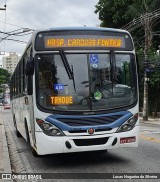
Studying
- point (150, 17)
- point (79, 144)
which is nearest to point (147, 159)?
point (79, 144)

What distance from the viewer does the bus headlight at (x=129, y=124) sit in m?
9.43

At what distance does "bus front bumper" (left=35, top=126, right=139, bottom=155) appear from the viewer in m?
9.05

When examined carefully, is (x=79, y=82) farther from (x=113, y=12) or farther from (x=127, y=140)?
(x=113, y=12)

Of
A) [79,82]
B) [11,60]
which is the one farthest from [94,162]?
[11,60]

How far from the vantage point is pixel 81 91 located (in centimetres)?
937

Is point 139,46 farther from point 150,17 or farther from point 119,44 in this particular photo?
point 119,44

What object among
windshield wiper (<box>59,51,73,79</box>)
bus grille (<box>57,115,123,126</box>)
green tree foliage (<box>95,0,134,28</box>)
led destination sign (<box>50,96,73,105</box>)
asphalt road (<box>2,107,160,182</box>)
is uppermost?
green tree foliage (<box>95,0,134,28</box>)

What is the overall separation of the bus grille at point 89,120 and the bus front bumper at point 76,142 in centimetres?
27

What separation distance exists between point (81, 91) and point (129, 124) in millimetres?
1336

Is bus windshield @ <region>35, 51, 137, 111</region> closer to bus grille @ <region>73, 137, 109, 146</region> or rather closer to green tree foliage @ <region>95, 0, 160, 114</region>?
bus grille @ <region>73, 137, 109, 146</region>

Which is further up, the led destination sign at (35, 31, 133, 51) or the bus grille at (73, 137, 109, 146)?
the led destination sign at (35, 31, 133, 51)

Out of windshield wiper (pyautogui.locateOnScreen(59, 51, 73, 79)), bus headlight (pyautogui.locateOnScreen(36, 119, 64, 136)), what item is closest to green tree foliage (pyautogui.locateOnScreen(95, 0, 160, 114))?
windshield wiper (pyautogui.locateOnScreen(59, 51, 73, 79))

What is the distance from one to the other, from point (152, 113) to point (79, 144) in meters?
33.6

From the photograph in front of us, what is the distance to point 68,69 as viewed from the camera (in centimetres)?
941
